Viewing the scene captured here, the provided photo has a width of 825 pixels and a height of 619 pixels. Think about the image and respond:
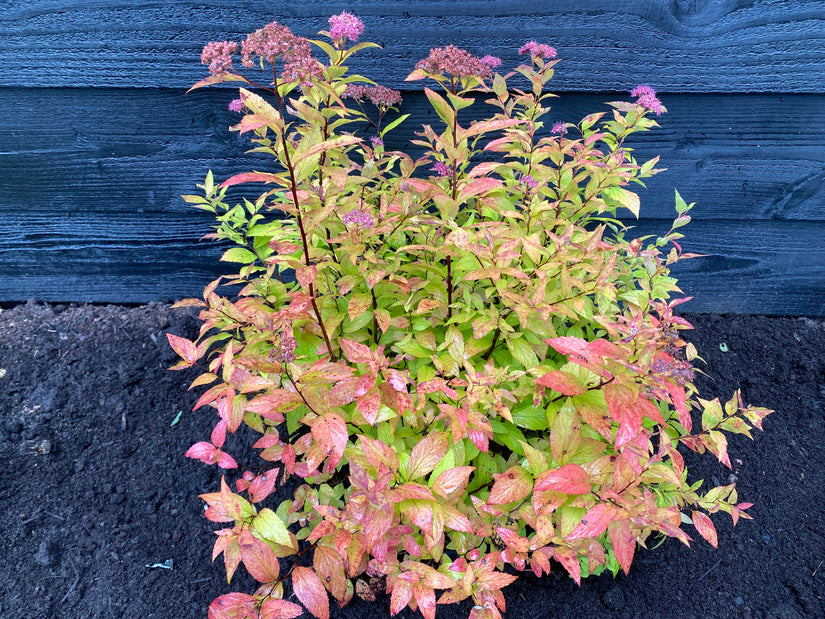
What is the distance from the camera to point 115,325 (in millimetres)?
2248

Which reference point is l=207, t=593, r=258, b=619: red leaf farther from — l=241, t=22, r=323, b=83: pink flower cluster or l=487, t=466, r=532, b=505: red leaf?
l=241, t=22, r=323, b=83: pink flower cluster

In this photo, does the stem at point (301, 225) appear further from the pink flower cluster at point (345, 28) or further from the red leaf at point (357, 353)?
the pink flower cluster at point (345, 28)

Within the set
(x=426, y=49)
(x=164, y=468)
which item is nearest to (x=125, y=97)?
(x=426, y=49)

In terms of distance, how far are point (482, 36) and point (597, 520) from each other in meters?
1.66

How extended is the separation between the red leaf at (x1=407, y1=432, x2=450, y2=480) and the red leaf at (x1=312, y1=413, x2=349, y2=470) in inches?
6.4

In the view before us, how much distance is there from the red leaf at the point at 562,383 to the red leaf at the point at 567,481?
0.15 meters

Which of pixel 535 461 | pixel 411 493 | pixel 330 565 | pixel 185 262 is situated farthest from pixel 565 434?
pixel 185 262

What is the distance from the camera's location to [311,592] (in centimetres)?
103

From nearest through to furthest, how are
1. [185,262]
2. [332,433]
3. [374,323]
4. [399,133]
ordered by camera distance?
[332,433], [374,323], [399,133], [185,262]

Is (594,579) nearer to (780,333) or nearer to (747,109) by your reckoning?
A: (780,333)

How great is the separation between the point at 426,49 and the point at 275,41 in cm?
114

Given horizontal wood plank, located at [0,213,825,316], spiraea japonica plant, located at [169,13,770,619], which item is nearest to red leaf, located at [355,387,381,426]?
spiraea japonica plant, located at [169,13,770,619]

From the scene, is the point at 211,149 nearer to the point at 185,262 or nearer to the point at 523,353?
the point at 185,262

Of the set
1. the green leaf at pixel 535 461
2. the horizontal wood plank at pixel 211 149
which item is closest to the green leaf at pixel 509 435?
the green leaf at pixel 535 461
